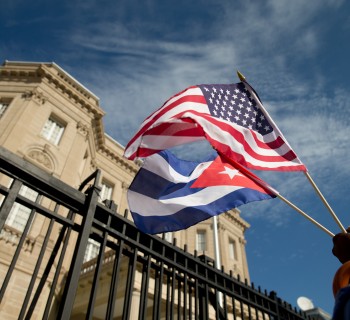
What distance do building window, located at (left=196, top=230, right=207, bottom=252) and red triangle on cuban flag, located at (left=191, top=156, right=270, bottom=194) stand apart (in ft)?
77.2

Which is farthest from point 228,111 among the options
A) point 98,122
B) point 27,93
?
point 98,122

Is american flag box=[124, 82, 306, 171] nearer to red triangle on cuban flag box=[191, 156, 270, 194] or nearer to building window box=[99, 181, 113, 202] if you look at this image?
red triangle on cuban flag box=[191, 156, 270, 194]

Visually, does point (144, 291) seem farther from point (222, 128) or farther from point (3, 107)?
point (3, 107)

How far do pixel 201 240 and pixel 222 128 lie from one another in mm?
24666

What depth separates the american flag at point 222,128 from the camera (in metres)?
4.04

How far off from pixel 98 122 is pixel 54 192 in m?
18.9

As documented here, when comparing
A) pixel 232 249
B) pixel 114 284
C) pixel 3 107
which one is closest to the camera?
pixel 114 284

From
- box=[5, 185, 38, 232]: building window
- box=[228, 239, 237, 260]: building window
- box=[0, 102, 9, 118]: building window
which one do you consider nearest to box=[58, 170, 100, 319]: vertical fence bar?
box=[5, 185, 38, 232]: building window

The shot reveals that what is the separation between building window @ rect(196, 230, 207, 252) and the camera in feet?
89.2

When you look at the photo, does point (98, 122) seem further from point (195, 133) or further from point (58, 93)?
point (195, 133)

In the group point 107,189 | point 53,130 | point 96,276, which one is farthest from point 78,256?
point 107,189

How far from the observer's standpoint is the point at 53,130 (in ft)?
59.6

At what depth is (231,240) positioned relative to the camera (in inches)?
1190

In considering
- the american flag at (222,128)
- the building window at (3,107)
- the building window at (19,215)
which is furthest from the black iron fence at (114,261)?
the building window at (3,107)
